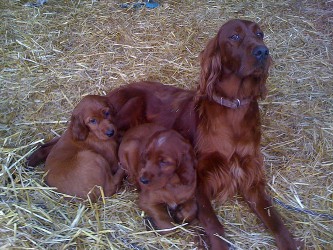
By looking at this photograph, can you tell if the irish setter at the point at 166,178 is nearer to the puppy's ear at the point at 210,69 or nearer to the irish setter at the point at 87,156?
the irish setter at the point at 87,156

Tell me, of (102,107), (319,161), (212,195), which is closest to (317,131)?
(319,161)

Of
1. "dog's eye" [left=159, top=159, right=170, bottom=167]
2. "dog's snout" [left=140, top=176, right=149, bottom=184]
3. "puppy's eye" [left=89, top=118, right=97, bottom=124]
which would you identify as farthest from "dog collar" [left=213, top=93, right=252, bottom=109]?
"puppy's eye" [left=89, top=118, right=97, bottom=124]

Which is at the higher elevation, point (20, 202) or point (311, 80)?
point (311, 80)

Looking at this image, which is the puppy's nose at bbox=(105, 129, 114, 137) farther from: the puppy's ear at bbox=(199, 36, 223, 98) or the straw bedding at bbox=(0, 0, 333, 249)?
the puppy's ear at bbox=(199, 36, 223, 98)

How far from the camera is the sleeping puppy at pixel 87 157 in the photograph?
3.25 m

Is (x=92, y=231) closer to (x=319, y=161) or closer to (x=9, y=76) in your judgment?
(x=319, y=161)

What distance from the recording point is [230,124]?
3240 millimetres

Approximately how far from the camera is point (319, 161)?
371 cm

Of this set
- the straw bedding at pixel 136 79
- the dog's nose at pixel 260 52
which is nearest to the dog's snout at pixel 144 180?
the straw bedding at pixel 136 79

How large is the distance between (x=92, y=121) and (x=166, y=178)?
791mm

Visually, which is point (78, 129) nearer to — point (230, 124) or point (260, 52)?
point (230, 124)

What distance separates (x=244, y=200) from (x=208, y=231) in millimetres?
522

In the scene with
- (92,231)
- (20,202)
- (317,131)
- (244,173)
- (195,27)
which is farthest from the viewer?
(195,27)

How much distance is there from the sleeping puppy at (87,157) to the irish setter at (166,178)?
1.01 ft
